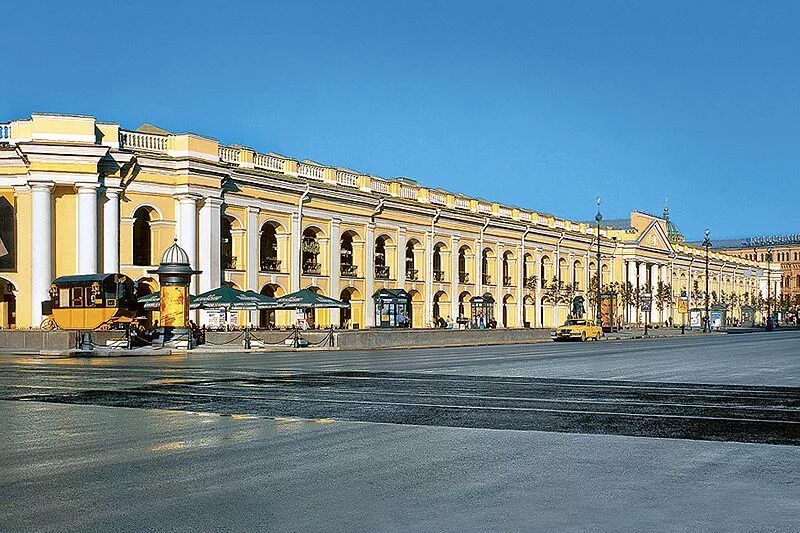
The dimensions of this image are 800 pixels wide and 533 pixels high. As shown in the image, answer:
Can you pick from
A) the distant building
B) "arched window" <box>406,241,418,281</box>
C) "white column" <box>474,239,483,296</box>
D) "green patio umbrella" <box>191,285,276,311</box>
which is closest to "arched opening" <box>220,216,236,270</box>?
"green patio umbrella" <box>191,285,276,311</box>

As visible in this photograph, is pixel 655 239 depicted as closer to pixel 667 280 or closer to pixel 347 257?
pixel 667 280

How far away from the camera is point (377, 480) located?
30.6 feet

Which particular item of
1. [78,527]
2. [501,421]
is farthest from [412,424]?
[78,527]

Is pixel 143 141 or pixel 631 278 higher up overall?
pixel 143 141

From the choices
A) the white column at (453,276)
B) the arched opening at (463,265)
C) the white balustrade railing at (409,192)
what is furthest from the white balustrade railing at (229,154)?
the arched opening at (463,265)

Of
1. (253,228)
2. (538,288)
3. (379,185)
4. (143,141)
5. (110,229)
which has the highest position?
(143,141)

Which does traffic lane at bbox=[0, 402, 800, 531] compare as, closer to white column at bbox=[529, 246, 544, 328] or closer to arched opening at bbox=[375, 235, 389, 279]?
arched opening at bbox=[375, 235, 389, 279]

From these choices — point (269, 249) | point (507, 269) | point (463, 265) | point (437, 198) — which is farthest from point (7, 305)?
point (507, 269)

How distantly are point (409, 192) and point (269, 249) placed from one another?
15623mm

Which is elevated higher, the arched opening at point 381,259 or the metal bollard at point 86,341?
the arched opening at point 381,259

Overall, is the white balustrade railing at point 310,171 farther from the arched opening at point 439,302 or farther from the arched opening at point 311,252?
the arched opening at point 439,302

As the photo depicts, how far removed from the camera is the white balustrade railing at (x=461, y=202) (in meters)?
79.6

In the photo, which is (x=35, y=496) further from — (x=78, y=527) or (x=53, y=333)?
(x=53, y=333)

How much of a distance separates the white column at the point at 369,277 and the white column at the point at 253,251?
11040 mm
